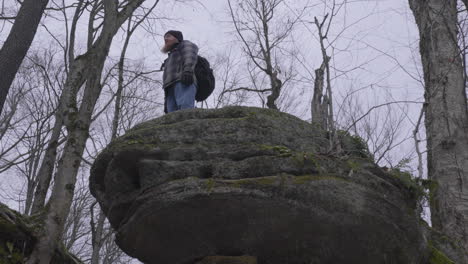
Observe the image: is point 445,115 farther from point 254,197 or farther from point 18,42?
point 18,42

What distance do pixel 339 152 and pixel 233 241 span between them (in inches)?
50.6

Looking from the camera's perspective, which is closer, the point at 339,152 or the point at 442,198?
the point at 339,152

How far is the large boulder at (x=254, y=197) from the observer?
4.03 meters

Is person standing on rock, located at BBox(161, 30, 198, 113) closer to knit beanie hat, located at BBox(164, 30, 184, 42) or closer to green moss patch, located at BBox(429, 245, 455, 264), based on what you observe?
knit beanie hat, located at BBox(164, 30, 184, 42)

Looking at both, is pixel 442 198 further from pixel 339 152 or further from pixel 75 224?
pixel 75 224

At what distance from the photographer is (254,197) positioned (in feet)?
13.1

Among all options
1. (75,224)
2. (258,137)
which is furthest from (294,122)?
(75,224)

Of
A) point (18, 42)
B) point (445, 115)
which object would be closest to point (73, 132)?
point (18, 42)

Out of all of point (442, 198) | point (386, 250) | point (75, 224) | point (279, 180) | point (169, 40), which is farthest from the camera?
point (75, 224)

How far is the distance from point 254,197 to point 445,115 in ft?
9.16

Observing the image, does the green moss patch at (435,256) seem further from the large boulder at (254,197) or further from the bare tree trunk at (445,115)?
Result: the bare tree trunk at (445,115)

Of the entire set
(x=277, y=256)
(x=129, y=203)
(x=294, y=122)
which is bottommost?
(x=277, y=256)

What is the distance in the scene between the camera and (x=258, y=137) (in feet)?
14.7

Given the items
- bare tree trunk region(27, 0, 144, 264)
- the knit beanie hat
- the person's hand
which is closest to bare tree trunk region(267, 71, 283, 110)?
the knit beanie hat
